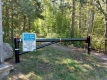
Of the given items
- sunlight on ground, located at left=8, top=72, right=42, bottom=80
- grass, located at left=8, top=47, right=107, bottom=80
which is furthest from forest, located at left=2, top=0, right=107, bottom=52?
sunlight on ground, located at left=8, top=72, right=42, bottom=80

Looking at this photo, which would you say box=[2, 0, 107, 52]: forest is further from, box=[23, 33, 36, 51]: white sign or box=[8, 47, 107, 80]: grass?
box=[23, 33, 36, 51]: white sign

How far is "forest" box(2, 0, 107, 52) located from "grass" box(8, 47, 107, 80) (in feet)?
9.85

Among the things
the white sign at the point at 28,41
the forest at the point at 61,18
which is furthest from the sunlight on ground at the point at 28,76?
the forest at the point at 61,18

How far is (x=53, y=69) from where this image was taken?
4258 mm

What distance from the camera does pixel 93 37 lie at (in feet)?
32.6

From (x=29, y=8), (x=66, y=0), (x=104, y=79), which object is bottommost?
(x=104, y=79)

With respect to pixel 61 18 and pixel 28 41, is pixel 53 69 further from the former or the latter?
pixel 61 18

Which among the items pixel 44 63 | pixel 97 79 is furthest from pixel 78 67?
pixel 44 63

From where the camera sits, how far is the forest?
7.82 meters

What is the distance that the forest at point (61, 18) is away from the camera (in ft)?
25.7

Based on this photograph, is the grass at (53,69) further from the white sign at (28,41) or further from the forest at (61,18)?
the forest at (61,18)

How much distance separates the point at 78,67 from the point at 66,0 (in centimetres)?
677

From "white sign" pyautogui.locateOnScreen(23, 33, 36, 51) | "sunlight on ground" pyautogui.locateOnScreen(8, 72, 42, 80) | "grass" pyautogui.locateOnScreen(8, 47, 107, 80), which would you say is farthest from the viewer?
"white sign" pyautogui.locateOnScreen(23, 33, 36, 51)

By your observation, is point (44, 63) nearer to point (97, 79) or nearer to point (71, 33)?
point (97, 79)
